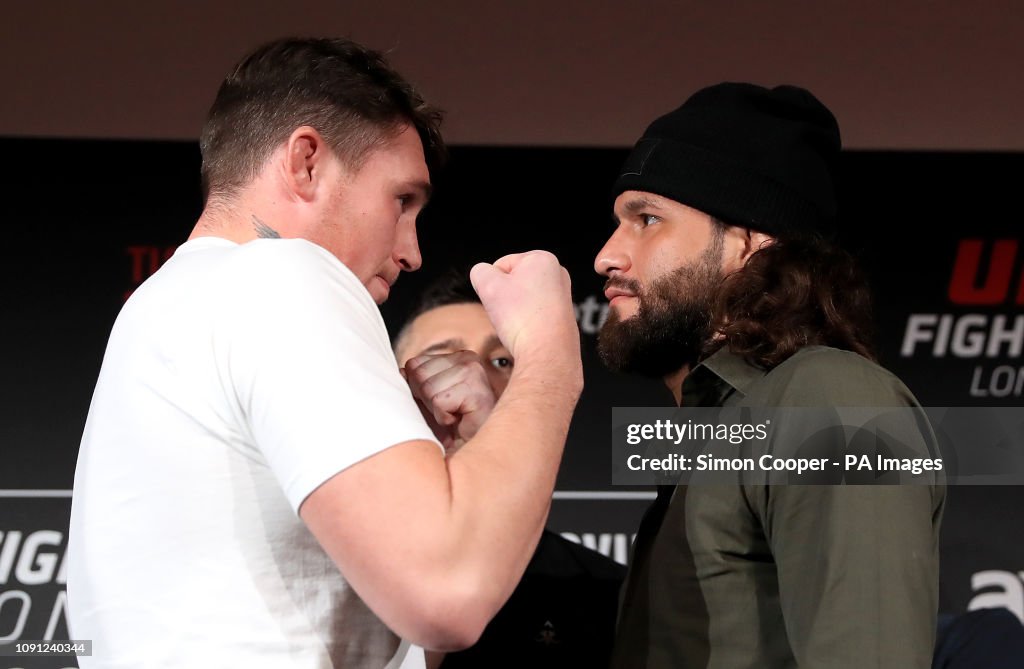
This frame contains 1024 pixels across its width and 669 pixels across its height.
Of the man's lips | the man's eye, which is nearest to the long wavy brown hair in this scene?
the man's lips

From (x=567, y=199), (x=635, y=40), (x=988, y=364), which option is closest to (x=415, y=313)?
(x=567, y=199)

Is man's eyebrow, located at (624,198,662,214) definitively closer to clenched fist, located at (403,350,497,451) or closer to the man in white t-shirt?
clenched fist, located at (403,350,497,451)

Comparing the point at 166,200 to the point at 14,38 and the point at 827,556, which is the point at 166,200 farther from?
the point at 827,556

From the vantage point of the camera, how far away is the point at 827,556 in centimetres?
121

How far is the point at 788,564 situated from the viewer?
125cm

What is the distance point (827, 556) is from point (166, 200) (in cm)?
204

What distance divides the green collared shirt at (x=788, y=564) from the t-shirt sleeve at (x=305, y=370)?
529 millimetres

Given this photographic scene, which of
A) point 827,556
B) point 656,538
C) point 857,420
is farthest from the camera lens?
point 656,538

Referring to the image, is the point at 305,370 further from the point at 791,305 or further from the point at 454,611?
the point at 791,305

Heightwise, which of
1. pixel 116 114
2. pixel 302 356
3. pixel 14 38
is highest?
pixel 14 38

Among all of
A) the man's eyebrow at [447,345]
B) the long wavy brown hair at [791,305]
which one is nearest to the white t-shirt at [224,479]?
the long wavy brown hair at [791,305]

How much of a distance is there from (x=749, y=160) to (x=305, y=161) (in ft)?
2.81

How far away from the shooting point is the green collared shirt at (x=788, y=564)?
1.19 meters

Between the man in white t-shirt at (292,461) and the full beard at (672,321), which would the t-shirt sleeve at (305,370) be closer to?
the man in white t-shirt at (292,461)
